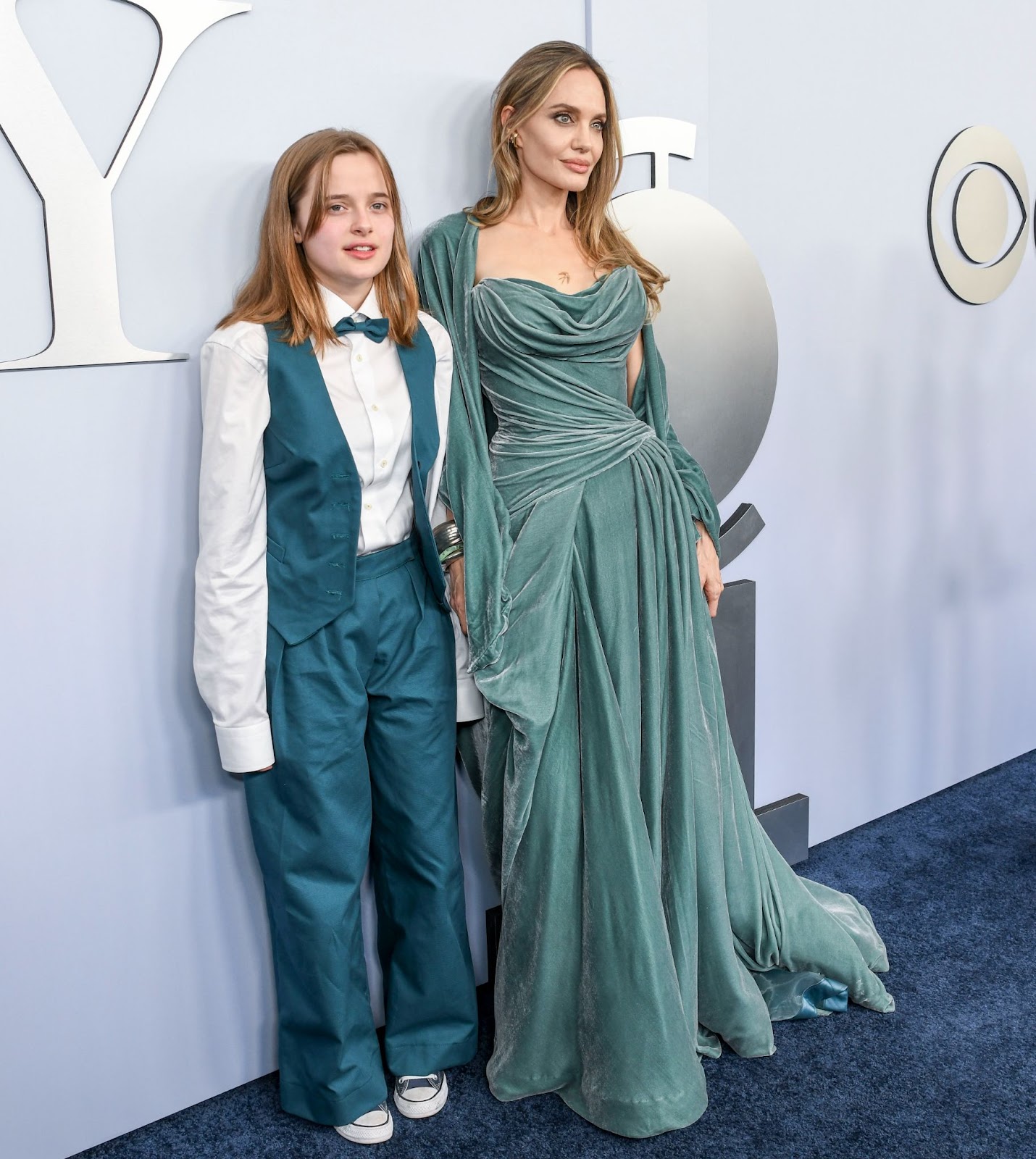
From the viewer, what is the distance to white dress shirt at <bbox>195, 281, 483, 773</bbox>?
1581 millimetres

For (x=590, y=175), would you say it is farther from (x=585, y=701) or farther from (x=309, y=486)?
(x=585, y=701)

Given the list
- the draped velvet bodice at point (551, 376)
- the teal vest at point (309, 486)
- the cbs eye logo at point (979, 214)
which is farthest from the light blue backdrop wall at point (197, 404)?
the draped velvet bodice at point (551, 376)

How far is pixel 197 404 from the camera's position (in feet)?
5.59

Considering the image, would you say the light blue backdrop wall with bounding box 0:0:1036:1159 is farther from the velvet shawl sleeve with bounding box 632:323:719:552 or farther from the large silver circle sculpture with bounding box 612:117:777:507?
the velvet shawl sleeve with bounding box 632:323:719:552

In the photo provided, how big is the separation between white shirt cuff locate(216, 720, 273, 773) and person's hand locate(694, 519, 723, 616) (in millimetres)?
768

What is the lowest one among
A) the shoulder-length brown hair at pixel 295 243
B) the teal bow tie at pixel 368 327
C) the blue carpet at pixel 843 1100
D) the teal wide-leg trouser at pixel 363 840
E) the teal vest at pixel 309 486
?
the blue carpet at pixel 843 1100

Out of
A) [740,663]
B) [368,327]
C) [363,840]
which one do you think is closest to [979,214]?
[740,663]

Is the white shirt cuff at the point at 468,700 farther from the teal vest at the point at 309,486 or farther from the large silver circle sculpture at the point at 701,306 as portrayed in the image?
the large silver circle sculpture at the point at 701,306

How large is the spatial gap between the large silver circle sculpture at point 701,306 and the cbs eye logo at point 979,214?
74 cm

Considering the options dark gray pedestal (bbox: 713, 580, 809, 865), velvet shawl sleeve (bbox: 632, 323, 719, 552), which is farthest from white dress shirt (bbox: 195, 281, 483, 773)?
dark gray pedestal (bbox: 713, 580, 809, 865)

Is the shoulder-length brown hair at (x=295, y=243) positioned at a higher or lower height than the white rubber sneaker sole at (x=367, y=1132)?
higher

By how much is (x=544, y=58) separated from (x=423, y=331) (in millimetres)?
452

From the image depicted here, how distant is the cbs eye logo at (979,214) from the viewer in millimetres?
2639

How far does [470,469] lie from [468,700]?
14.9 inches
